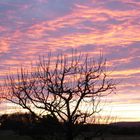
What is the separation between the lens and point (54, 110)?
1917cm

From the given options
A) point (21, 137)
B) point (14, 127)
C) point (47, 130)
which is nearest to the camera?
point (47, 130)

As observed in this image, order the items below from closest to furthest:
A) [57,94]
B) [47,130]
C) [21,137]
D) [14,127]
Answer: [57,94] → [47,130] → [21,137] → [14,127]

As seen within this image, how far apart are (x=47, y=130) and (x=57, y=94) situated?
2.33 metres

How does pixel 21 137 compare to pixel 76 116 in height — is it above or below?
below

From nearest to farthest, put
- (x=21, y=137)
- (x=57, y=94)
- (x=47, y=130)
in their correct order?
1. (x=57, y=94)
2. (x=47, y=130)
3. (x=21, y=137)

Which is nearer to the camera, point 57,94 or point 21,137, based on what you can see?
point 57,94

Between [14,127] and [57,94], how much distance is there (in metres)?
39.5

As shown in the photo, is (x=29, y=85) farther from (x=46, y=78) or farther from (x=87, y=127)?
(x=87, y=127)

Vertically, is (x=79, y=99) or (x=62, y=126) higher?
(x=79, y=99)

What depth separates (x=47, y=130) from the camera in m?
20.5

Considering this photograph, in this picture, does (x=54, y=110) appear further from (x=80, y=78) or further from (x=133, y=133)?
(x=133, y=133)

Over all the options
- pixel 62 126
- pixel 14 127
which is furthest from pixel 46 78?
pixel 14 127

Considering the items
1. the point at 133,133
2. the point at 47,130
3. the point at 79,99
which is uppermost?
the point at 79,99

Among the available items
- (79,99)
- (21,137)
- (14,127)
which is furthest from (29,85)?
(14,127)
